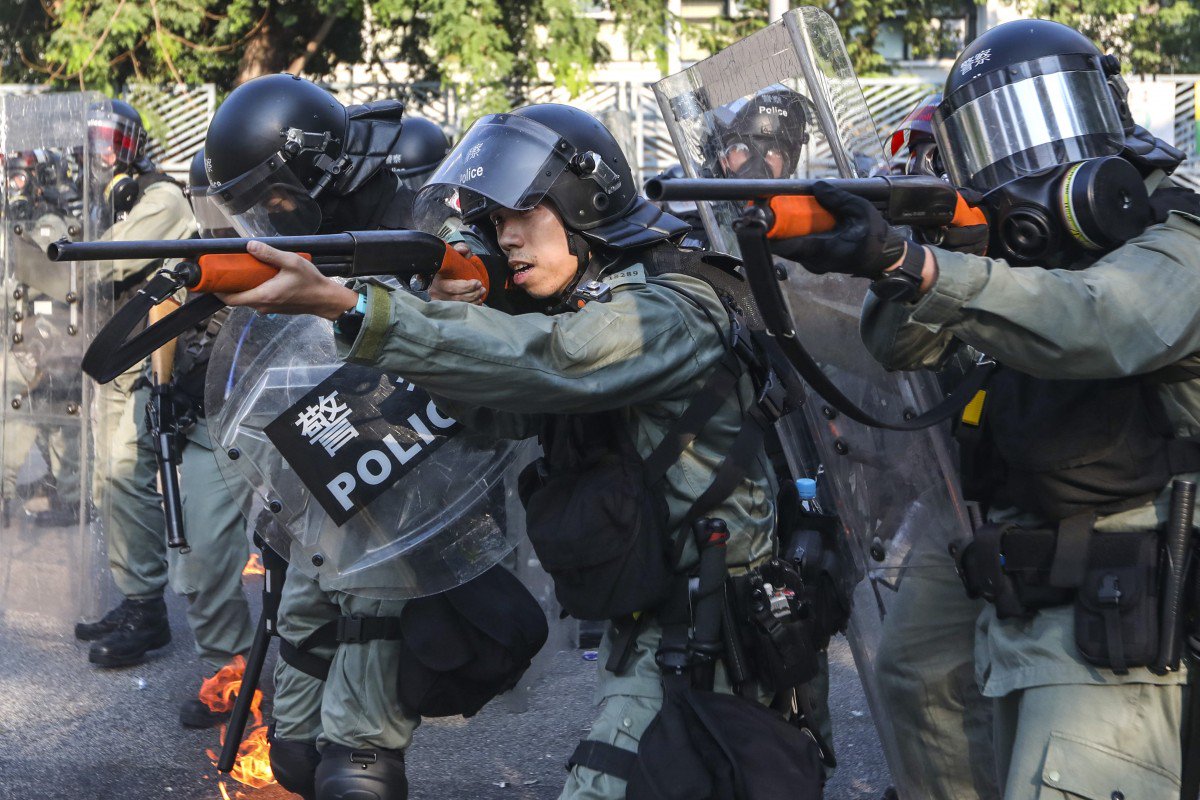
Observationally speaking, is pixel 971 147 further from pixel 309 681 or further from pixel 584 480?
pixel 309 681

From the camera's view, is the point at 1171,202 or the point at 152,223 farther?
the point at 152,223

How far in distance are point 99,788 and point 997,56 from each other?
10.9 feet

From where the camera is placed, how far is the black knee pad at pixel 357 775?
3082 millimetres

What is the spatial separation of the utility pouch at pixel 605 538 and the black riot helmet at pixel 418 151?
1.56m

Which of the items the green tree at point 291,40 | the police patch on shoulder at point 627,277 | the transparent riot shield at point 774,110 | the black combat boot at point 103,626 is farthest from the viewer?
the green tree at point 291,40

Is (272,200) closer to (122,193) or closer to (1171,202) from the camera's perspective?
(1171,202)

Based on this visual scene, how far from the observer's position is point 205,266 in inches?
77.8

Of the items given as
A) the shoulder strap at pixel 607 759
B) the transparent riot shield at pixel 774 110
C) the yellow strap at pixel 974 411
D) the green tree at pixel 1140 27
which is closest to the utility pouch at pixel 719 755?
the shoulder strap at pixel 607 759

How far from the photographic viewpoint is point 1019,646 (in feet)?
8.02

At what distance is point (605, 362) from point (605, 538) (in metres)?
0.31

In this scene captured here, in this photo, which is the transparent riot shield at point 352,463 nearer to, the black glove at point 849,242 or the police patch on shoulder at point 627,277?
the police patch on shoulder at point 627,277

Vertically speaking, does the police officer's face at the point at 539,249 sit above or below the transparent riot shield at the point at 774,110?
below

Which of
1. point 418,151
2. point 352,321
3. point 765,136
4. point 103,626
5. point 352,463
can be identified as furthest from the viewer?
point 103,626

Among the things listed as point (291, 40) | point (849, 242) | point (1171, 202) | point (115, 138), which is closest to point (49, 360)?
point (115, 138)
